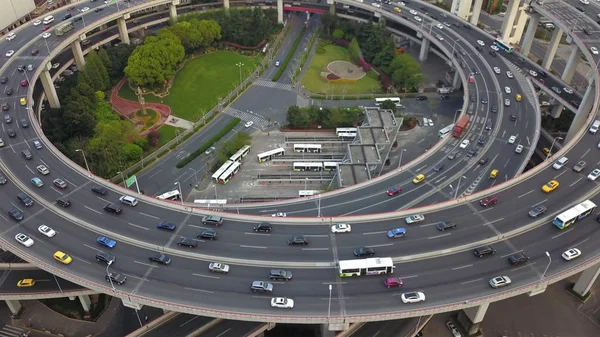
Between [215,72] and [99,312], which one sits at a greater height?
[215,72]

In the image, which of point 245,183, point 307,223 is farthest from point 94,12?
point 307,223

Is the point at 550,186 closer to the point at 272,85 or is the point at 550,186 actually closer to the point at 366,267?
the point at 366,267

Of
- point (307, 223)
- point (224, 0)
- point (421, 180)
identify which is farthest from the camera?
point (224, 0)

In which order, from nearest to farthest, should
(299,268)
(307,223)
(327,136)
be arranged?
1. (299,268)
2. (307,223)
3. (327,136)

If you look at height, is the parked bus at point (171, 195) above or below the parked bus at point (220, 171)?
below

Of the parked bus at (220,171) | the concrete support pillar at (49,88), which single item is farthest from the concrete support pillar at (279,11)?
the parked bus at (220,171)

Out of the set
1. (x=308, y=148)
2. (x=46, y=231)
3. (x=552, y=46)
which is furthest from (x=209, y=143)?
(x=552, y=46)

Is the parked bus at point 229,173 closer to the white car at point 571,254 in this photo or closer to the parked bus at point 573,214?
the parked bus at point 573,214

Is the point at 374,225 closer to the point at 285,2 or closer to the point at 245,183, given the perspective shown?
the point at 245,183
